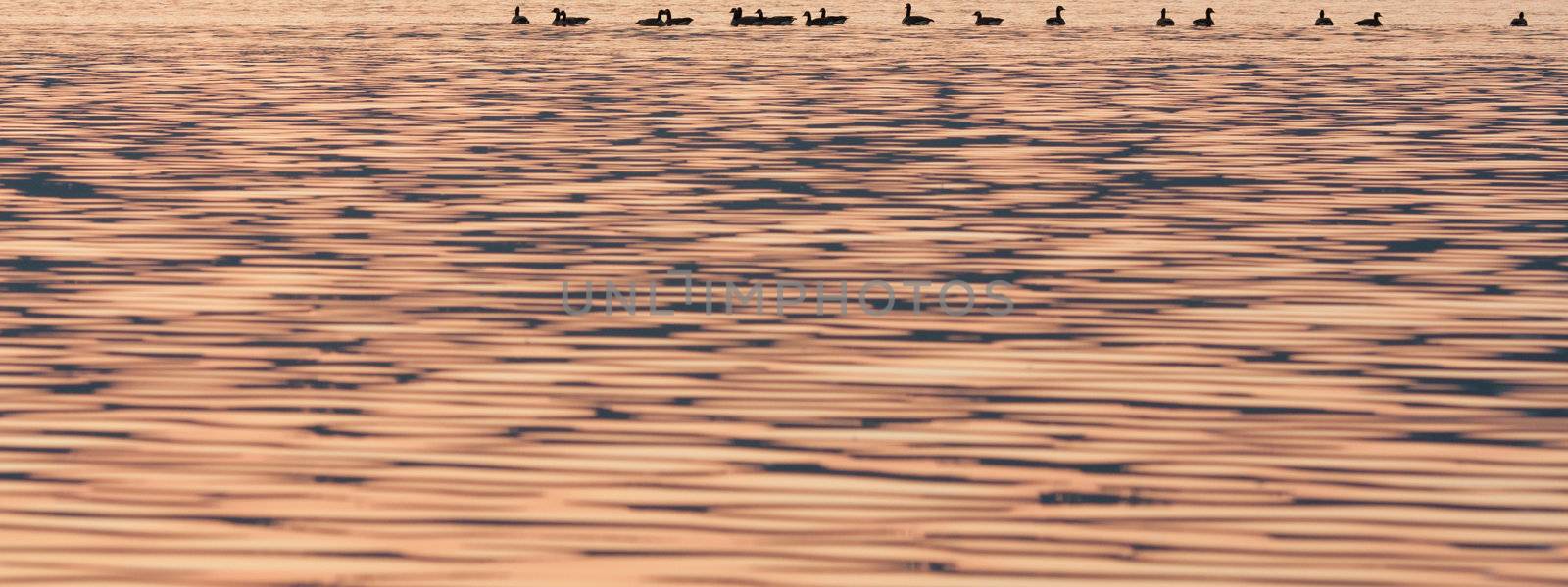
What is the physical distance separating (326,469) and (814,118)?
28061mm

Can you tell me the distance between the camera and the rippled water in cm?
1331

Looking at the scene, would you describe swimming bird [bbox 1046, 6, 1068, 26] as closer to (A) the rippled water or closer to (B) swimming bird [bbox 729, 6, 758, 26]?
(B) swimming bird [bbox 729, 6, 758, 26]

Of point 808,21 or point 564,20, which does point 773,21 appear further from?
point 564,20

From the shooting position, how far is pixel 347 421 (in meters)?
16.2

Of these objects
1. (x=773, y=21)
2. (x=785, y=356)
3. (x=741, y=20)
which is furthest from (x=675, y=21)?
(x=785, y=356)

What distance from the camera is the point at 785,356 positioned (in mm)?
18750

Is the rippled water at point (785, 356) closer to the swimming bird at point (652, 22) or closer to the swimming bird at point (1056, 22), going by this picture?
the swimming bird at point (652, 22)

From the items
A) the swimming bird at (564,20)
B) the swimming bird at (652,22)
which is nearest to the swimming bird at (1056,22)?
the swimming bird at (652,22)

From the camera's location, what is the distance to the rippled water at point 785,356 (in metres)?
13.3

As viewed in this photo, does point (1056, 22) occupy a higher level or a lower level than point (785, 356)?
lower

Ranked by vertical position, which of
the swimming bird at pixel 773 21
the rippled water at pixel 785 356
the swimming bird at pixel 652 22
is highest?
the rippled water at pixel 785 356

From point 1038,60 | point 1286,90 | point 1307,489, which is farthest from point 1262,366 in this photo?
point 1038,60

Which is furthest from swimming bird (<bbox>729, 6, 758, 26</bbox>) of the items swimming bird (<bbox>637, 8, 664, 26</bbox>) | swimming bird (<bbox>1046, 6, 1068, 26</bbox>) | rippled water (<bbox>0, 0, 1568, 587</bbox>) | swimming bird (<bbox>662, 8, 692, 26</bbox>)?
rippled water (<bbox>0, 0, 1568, 587</bbox>)

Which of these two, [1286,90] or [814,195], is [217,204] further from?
[1286,90]
